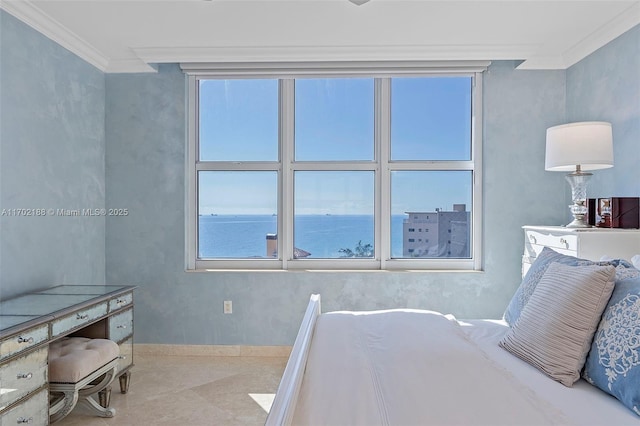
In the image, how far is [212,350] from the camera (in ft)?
11.2

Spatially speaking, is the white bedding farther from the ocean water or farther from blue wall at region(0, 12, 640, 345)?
the ocean water

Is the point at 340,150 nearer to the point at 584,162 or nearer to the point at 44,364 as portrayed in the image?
the point at 584,162

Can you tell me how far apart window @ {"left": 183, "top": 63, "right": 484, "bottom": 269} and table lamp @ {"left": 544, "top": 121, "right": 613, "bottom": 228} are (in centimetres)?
88

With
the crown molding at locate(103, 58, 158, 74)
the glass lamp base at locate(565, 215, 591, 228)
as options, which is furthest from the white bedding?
the crown molding at locate(103, 58, 158, 74)

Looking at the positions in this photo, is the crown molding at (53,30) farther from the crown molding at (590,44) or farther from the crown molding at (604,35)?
the crown molding at (604,35)

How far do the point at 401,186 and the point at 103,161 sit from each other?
2.56 m

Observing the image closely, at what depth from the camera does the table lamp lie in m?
2.39

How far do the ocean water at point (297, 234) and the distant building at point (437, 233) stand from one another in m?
0.08

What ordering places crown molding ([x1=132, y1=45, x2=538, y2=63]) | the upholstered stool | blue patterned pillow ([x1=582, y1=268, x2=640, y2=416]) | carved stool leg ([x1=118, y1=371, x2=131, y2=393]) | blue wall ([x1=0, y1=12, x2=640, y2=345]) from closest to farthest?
blue patterned pillow ([x1=582, y1=268, x2=640, y2=416])
the upholstered stool
carved stool leg ([x1=118, y1=371, x2=131, y2=393])
crown molding ([x1=132, y1=45, x2=538, y2=63])
blue wall ([x1=0, y1=12, x2=640, y2=345])

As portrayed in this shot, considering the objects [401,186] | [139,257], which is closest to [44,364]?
[139,257]

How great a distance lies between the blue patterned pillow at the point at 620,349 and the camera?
119 centimetres

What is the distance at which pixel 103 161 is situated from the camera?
343cm

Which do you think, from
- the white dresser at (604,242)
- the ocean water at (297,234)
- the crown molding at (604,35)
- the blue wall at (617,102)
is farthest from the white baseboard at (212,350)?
the crown molding at (604,35)

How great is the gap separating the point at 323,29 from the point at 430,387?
8.04ft
